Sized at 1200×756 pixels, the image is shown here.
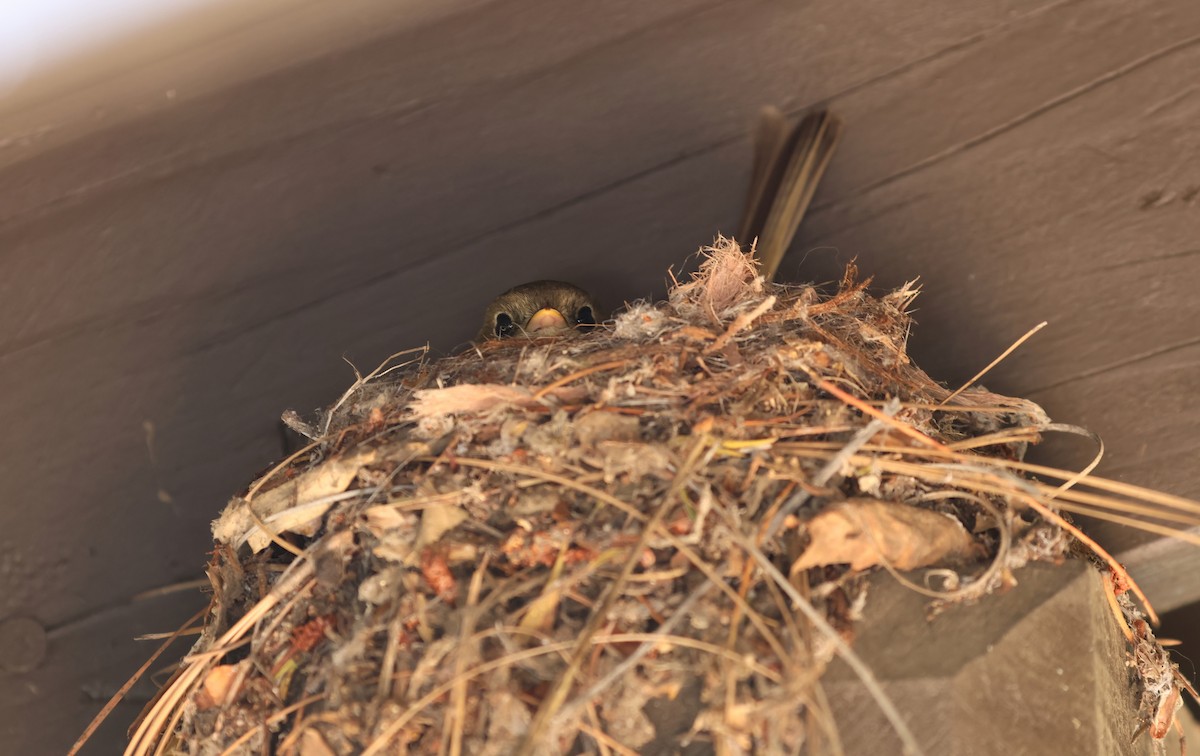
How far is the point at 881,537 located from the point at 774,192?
829 mm

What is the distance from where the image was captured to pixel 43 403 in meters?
1.99

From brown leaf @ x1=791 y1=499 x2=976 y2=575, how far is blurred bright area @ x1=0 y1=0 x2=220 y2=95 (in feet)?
4.69

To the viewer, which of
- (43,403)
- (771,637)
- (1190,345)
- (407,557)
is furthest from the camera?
Result: (43,403)

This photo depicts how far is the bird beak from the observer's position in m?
1.84

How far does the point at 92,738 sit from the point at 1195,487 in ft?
6.47

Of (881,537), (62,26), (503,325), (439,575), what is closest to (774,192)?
(503,325)

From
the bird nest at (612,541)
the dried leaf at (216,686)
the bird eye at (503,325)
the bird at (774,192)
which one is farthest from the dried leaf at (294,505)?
the bird eye at (503,325)

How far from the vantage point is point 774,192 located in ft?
6.04

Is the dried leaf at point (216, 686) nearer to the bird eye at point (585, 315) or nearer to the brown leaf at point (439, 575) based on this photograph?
the brown leaf at point (439, 575)

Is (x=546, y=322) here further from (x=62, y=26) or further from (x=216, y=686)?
(x=62, y=26)

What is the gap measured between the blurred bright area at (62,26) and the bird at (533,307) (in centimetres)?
74

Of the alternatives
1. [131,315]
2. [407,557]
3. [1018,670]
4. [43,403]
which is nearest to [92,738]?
[43,403]

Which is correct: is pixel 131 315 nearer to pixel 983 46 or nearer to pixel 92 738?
pixel 92 738

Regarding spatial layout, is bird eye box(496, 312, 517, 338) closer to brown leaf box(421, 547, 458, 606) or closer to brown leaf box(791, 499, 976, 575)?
brown leaf box(421, 547, 458, 606)
